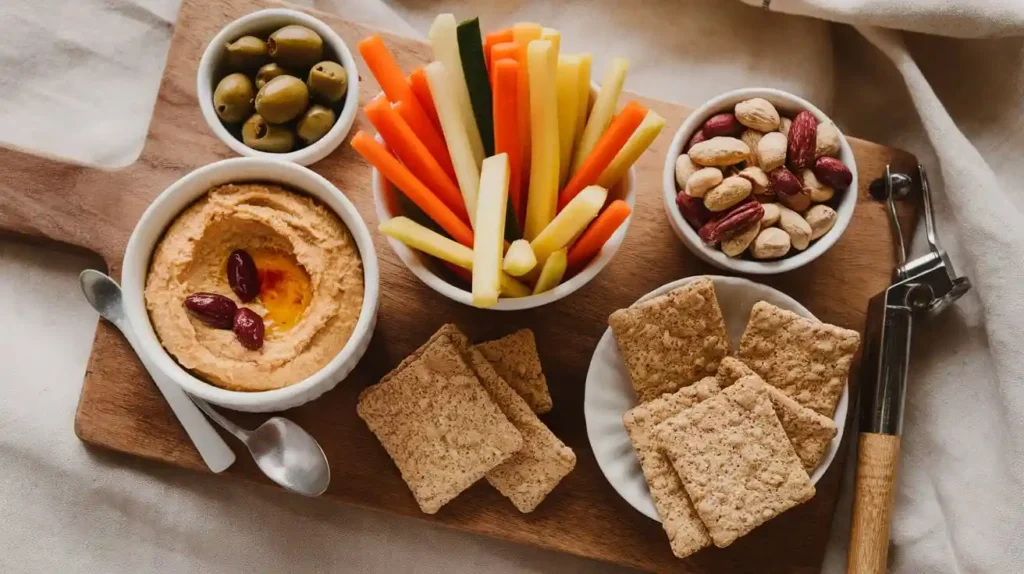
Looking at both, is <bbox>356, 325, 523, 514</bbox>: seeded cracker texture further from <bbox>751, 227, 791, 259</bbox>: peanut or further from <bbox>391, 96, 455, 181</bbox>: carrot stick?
<bbox>751, 227, 791, 259</bbox>: peanut

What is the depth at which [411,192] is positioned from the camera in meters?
1.51

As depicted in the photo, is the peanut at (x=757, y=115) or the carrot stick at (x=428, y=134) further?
the peanut at (x=757, y=115)

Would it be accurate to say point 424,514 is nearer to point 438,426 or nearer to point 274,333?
point 438,426

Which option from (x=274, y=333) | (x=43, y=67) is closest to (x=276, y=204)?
(x=274, y=333)

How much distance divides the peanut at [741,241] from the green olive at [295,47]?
832mm

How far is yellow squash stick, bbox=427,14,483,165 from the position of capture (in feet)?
4.85

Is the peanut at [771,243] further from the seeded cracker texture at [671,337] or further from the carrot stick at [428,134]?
the carrot stick at [428,134]

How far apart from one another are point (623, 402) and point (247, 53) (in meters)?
0.96

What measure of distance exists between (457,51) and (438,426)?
66 cm

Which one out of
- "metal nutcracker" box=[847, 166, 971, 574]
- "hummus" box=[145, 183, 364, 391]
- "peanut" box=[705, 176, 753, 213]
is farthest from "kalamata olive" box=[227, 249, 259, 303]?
"metal nutcracker" box=[847, 166, 971, 574]

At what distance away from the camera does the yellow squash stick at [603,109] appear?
4.96 feet

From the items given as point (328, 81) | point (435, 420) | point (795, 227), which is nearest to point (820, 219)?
point (795, 227)

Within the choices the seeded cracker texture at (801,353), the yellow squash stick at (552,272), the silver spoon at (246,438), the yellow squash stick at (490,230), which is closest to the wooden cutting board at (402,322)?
the silver spoon at (246,438)

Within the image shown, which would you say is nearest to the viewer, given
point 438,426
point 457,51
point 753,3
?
point 457,51
